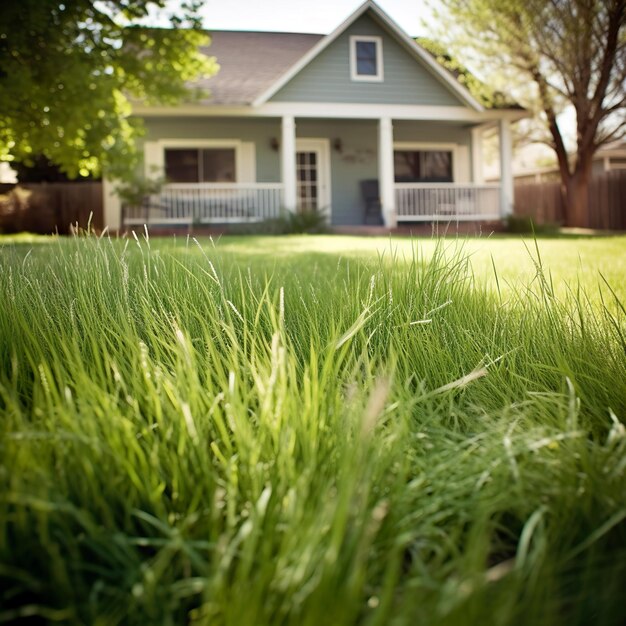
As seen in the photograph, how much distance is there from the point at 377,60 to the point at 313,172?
3438mm

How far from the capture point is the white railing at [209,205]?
1634 cm

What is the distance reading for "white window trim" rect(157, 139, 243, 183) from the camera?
17.8 metres

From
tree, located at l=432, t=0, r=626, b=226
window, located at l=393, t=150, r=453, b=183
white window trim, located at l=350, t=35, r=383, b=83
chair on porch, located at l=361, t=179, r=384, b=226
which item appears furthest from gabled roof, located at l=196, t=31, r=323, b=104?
tree, located at l=432, t=0, r=626, b=226

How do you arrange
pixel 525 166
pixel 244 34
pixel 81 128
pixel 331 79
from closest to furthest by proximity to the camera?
1. pixel 81 128
2. pixel 331 79
3. pixel 244 34
4. pixel 525 166

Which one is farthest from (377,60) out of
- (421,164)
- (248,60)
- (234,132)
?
(248,60)

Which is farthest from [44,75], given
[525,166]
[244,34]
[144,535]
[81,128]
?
[525,166]

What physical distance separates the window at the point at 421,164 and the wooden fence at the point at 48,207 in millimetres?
8592

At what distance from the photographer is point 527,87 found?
19750mm

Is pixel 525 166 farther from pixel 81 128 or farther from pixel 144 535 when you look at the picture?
pixel 144 535

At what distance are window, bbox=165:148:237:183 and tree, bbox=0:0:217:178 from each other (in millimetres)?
6702

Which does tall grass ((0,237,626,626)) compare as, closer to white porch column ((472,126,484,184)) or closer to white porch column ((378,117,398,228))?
white porch column ((378,117,398,228))

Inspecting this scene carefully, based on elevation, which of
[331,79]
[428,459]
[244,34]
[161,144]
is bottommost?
[428,459]

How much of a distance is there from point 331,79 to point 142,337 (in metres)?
15.8

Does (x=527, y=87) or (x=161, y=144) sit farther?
(x=527, y=87)
